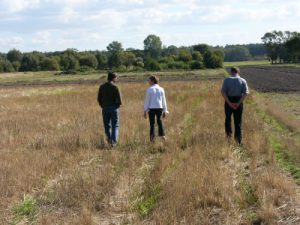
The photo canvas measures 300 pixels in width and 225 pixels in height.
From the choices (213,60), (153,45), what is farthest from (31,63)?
(213,60)

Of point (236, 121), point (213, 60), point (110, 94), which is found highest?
point (110, 94)

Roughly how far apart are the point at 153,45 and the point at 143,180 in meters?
173

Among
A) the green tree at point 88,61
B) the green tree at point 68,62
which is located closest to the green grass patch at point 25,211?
the green tree at point 68,62

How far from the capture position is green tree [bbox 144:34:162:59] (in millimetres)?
178125

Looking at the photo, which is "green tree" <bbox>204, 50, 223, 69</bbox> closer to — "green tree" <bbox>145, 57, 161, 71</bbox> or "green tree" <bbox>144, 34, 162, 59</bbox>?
"green tree" <bbox>145, 57, 161, 71</bbox>

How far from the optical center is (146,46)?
18012 centimetres

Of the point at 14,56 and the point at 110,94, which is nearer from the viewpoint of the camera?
the point at 110,94

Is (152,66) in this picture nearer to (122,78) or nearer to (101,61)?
(101,61)

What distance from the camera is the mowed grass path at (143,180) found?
22.4ft

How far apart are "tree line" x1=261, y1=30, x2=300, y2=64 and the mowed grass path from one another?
123187mm

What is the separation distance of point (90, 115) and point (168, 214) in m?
14.5

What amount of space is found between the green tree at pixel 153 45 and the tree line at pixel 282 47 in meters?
37.6

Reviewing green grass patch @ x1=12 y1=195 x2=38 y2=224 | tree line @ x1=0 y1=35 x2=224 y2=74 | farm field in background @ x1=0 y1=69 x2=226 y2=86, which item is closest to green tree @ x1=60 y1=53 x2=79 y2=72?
tree line @ x1=0 y1=35 x2=224 y2=74

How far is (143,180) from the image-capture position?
29.1ft
